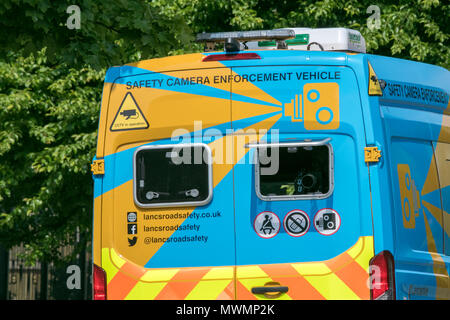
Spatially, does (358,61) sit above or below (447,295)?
above

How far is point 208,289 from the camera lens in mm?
6289

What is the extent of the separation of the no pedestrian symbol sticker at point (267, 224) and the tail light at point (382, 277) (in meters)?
0.72

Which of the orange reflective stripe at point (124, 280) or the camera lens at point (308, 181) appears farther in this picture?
the orange reflective stripe at point (124, 280)

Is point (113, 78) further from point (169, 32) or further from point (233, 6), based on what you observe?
point (233, 6)

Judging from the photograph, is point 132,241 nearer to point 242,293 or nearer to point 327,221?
point 242,293

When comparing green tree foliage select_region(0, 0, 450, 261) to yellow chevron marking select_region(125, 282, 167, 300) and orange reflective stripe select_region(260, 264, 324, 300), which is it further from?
orange reflective stripe select_region(260, 264, 324, 300)

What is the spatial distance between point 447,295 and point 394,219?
3.72ft

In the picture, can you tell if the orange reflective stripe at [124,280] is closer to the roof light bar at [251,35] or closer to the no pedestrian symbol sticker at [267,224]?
the no pedestrian symbol sticker at [267,224]

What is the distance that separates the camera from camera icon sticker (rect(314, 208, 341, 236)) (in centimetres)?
611

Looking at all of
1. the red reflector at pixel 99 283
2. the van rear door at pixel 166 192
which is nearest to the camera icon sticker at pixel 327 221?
the van rear door at pixel 166 192

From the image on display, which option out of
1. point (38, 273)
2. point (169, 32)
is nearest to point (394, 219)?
point (169, 32)
